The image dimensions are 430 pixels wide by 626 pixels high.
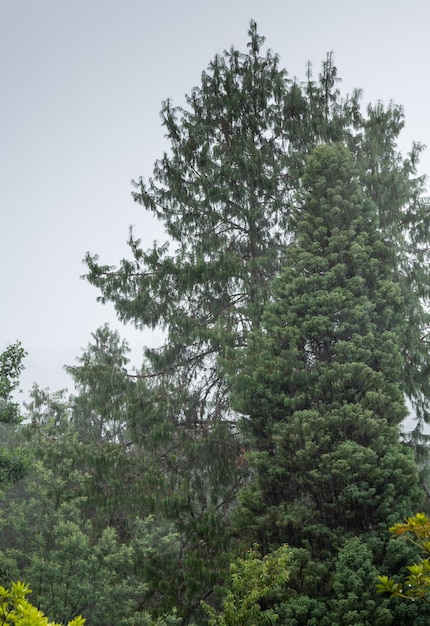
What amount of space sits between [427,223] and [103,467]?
7992 millimetres

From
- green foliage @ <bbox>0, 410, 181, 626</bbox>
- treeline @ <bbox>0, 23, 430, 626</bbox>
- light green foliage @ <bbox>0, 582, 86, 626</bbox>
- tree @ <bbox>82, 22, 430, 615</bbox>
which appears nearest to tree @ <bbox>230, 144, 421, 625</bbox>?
treeline @ <bbox>0, 23, 430, 626</bbox>

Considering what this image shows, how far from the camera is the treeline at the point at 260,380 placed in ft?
23.7

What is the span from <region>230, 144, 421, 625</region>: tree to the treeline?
3 cm

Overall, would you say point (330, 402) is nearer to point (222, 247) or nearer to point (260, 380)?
point (260, 380)

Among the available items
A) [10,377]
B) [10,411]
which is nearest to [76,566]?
[10,411]

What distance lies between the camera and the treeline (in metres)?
7.22

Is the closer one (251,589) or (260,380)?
(251,589)

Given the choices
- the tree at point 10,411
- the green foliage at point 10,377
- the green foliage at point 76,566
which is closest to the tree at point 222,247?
the green foliage at point 76,566

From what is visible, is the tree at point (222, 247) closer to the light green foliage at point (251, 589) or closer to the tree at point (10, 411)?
the tree at point (10, 411)

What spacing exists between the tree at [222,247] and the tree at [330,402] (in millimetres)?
853

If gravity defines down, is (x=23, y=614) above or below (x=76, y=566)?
below

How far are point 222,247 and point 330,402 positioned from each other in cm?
443

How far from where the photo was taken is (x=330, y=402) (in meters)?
8.13

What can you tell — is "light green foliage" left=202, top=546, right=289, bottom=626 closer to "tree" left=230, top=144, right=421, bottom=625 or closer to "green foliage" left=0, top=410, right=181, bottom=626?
"tree" left=230, top=144, right=421, bottom=625
